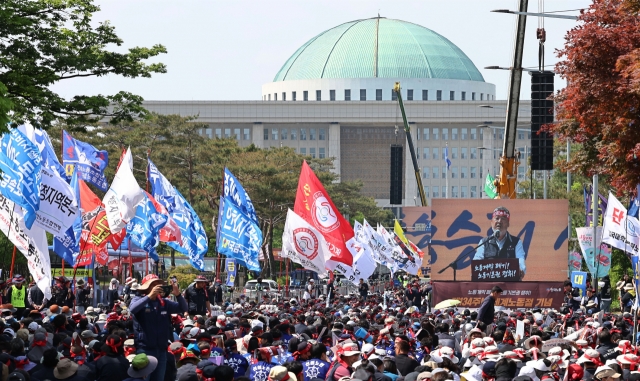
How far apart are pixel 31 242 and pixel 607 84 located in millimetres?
10549

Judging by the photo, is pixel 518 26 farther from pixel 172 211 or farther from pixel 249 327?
pixel 249 327

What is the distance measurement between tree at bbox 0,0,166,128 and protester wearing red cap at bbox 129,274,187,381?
5.74 metres

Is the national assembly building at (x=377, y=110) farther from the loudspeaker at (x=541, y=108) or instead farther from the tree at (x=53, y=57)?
the tree at (x=53, y=57)

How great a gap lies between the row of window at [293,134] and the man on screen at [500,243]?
12021 centimetres

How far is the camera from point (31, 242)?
19016 mm

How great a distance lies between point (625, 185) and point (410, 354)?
11201 millimetres

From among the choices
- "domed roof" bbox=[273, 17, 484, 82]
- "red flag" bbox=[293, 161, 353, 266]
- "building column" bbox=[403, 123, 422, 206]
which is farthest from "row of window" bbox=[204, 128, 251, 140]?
"red flag" bbox=[293, 161, 353, 266]

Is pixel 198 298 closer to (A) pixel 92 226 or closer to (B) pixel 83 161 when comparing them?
(A) pixel 92 226

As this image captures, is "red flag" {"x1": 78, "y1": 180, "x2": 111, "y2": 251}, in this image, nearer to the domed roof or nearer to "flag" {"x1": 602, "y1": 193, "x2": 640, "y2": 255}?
"flag" {"x1": 602, "y1": 193, "x2": 640, "y2": 255}

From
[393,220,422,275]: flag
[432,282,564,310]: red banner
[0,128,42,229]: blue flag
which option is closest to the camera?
Result: [0,128,42,229]: blue flag

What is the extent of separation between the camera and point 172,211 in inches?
1280

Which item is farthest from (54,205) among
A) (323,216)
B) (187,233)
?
(187,233)

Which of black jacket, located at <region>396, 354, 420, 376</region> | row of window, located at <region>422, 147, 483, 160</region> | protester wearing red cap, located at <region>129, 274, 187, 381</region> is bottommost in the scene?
black jacket, located at <region>396, 354, 420, 376</region>

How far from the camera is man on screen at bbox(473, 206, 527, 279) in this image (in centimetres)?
3014
